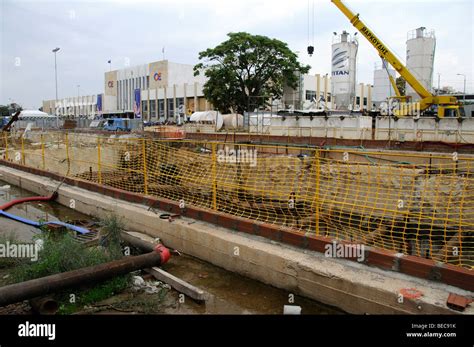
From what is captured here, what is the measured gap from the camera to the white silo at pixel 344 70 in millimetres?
34875

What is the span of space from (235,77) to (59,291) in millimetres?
39846

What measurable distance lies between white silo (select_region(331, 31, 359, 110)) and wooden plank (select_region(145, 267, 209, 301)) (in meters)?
32.1

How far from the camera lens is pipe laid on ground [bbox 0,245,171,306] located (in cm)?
436

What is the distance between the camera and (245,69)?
144 feet

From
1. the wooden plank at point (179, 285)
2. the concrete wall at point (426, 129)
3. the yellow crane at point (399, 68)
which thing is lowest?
the wooden plank at point (179, 285)

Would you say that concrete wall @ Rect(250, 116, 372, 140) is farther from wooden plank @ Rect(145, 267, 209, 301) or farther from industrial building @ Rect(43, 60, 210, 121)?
industrial building @ Rect(43, 60, 210, 121)

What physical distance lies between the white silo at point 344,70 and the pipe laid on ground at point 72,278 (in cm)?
3234

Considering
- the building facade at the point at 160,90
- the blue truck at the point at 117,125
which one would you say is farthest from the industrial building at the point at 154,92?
the blue truck at the point at 117,125

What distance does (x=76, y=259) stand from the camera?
209 inches

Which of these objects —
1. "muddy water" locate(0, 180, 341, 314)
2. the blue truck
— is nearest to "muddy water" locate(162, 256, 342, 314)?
"muddy water" locate(0, 180, 341, 314)

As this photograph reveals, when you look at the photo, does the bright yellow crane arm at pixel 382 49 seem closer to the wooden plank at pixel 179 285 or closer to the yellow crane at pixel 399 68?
the yellow crane at pixel 399 68

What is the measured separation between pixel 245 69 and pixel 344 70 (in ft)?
42.6
